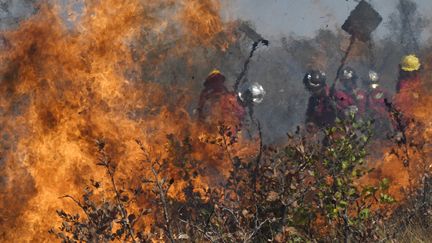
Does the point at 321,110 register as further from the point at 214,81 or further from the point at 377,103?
the point at 377,103

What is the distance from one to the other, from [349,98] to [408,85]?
161cm

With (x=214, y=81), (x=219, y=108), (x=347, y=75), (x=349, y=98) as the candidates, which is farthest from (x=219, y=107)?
(x=347, y=75)

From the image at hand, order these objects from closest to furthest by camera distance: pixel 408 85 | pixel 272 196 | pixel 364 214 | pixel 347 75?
pixel 272 196
pixel 364 214
pixel 408 85
pixel 347 75

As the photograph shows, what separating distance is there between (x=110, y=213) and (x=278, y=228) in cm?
156

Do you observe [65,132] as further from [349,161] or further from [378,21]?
[378,21]

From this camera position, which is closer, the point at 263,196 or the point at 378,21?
the point at 263,196

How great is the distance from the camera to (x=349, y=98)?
10.7 metres

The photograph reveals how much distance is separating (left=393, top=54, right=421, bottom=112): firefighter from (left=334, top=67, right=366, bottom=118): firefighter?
1074mm

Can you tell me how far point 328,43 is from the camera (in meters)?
39.9

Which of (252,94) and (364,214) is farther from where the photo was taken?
(252,94)

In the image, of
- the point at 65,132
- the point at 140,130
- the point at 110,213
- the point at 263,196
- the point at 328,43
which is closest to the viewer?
the point at 110,213

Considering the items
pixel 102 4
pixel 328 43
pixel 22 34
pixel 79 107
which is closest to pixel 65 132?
pixel 79 107

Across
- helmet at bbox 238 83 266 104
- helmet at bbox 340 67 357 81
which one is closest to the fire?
helmet at bbox 238 83 266 104

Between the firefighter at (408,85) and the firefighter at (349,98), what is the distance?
1074mm
